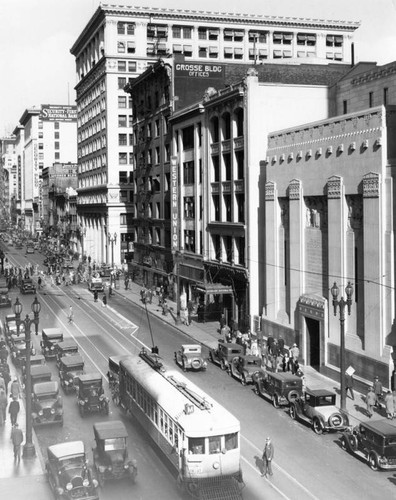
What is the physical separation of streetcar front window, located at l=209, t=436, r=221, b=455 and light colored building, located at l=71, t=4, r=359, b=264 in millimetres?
78223

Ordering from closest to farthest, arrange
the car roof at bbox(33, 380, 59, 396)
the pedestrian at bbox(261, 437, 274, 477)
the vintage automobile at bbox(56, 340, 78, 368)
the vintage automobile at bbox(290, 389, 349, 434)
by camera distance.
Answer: the pedestrian at bbox(261, 437, 274, 477), the vintage automobile at bbox(290, 389, 349, 434), the car roof at bbox(33, 380, 59, 396), the vintage automobile at bbox(56, 340, 78, 368)

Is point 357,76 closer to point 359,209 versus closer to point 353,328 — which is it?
point 359,209

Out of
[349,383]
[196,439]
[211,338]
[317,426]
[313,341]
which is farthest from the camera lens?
[211,338]

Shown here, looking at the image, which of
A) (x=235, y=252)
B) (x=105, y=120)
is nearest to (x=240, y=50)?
(x=105, y=120)

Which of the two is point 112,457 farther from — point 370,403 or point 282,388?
point 370,403

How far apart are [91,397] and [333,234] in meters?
16.4

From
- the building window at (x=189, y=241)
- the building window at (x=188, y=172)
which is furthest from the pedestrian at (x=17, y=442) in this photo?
the building window at (x=188, y=172)

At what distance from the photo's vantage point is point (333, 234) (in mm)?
37406

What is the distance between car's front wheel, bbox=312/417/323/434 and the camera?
27.5 m

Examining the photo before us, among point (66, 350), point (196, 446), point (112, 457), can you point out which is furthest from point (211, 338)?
point (196, 446)

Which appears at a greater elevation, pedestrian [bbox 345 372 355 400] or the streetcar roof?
the streetcar roof

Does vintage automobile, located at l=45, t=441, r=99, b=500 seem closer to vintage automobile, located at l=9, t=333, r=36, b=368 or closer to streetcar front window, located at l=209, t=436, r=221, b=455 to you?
streetcar front window, located at l=209, t=436, r=221, b=455

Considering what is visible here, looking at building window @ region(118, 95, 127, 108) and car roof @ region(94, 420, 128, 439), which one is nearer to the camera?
car roof @ region(94, 420, 128, 439)

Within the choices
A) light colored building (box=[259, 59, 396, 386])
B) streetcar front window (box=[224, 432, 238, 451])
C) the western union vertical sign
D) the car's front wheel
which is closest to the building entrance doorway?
light colored building (box=[259, 59, 396, 386])
